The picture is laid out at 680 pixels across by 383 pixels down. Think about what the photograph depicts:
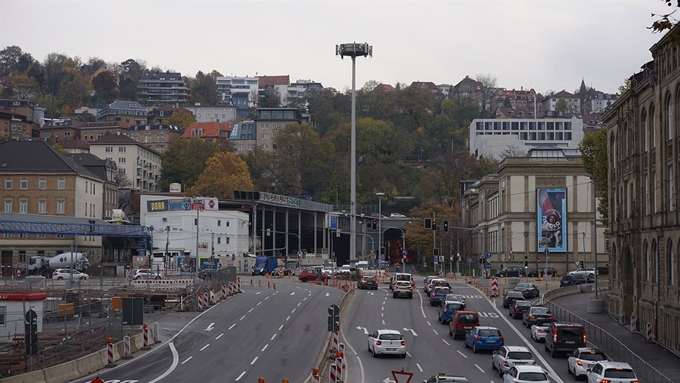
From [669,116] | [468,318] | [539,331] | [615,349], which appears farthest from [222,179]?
[615,349]

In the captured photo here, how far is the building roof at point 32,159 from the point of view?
376ft

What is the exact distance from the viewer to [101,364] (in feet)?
130

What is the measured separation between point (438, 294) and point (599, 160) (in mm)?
23811

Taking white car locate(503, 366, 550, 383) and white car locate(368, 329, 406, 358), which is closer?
white car locate(503, 366, 550, 383)

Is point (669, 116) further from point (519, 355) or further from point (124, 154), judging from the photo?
point (124, 154)

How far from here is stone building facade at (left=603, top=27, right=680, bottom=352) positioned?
46.2 meters

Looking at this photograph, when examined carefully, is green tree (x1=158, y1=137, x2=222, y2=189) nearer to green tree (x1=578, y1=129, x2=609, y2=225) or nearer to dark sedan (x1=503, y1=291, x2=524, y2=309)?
green tree (x1=578, y1=129, x2=609, y2=225)

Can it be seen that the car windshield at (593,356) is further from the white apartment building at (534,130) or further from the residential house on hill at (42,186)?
the white apartment building at (534,130)

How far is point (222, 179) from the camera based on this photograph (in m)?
147

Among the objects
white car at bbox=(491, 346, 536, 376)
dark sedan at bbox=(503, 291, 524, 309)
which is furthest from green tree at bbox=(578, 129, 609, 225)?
white car at bbox=(491, 346, 536, 376)

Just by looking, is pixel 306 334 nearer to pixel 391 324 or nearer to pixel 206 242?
pixel 391 324

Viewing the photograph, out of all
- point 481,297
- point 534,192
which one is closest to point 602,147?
point 481,297

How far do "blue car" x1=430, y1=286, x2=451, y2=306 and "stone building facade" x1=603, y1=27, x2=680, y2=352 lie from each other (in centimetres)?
1154

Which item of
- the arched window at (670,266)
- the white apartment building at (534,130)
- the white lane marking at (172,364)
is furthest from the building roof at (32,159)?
the white apartment building at (534,130)
